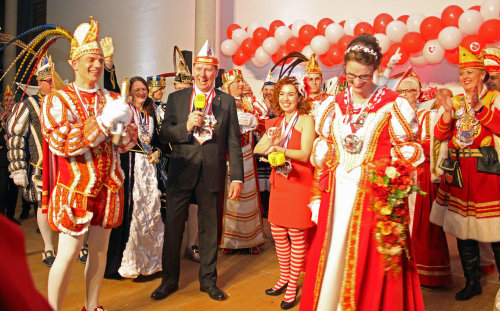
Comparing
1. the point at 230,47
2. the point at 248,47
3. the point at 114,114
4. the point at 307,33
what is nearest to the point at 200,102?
the point at 114,114

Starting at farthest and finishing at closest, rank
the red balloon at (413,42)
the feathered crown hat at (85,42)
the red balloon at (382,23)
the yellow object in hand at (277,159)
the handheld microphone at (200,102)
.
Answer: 1. the red balloon at (382,23)
2. the red balloon at (413,42)
3. the yellow object in hand at (277,159)
4. the handheld microphone at (200,102)
5. the feathered crown hat at (85,42)

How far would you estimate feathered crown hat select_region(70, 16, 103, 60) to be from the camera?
276cm

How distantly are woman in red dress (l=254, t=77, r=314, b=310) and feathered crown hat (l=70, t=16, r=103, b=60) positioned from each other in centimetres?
143

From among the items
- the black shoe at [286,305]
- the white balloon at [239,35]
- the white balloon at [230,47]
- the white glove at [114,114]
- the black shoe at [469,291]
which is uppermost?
the white balloon at [239,35]

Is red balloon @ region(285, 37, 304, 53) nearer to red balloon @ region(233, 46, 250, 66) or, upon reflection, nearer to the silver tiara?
red balloon @ region(233, 46, 250, 66)

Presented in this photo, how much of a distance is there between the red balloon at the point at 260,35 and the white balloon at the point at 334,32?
52.7 inches

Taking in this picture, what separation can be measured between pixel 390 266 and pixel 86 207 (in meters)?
1.79

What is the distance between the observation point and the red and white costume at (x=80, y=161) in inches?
102

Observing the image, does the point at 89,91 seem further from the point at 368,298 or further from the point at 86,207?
the point at 368,298

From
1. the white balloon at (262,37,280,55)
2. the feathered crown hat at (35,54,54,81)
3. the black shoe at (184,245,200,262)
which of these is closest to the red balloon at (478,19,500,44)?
the white balloon at (262,37,280,55)

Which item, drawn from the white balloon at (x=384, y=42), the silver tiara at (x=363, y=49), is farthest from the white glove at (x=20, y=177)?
the white balloon at (x=384, y=42)

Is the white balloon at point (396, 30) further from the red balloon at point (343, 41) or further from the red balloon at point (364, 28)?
the red balloon at point (343, 41)

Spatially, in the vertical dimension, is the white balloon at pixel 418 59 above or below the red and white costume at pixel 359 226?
above

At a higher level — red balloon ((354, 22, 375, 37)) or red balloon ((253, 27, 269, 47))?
red balloon ((253, 27, 269, 47))
